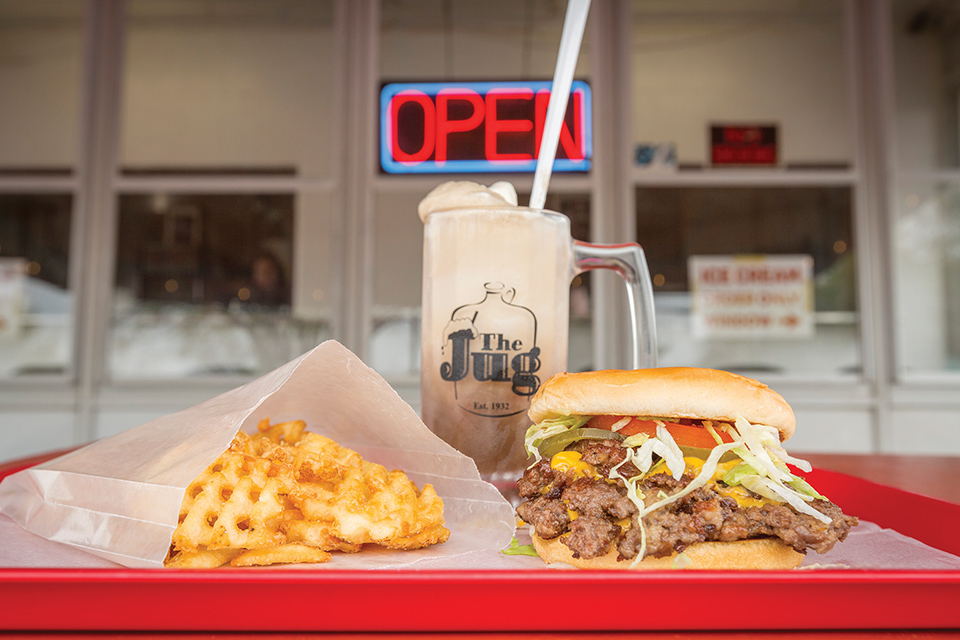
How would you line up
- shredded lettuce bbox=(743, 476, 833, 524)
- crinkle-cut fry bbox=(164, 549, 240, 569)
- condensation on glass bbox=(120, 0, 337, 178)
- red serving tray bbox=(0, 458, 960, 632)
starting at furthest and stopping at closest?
condensation on glass bbox=(120, 0, 337, 178) < shredded lettuce bbox=(743, 476, 833, 524) < crinkle-cut fry bbox=(164, 549, 240, 569) < red serving tray bbox=(0, 458, 960, 632)

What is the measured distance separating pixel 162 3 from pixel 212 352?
220cm

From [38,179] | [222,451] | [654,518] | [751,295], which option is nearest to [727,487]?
[654,518]

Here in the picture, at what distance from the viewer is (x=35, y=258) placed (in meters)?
3.80

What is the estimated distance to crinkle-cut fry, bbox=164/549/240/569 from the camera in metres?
0.67

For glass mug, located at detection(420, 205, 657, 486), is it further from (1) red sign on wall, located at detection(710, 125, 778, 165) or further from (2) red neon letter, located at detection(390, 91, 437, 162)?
(1) red sign on wall, located at detection(710, 125, 778, 165)

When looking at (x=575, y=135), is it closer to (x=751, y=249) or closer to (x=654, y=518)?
(x=751, y=249)

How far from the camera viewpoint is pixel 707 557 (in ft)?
2.56

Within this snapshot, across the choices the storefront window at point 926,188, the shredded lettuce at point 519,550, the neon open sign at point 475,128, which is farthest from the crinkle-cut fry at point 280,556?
the storefront window at point 926,188

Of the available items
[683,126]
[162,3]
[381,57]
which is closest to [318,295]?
[381,57]

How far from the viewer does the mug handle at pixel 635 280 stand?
1035mm

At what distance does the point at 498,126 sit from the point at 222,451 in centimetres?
317

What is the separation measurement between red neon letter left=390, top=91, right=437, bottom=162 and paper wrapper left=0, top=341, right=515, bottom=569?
281cm

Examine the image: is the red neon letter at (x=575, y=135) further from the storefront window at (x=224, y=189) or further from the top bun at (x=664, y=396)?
the top bun at (x=664, y=396)

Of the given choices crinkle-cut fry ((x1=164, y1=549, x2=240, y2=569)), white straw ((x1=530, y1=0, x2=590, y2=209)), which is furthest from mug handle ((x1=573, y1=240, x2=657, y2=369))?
crinkle-cut fry ((x1=164, y1=549, x2=240, y2=569))
